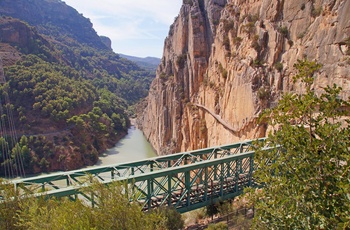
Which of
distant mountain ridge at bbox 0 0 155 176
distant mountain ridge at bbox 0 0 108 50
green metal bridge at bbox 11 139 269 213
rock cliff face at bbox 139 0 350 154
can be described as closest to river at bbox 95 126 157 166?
distant mountain ridge at bbox 0 0 155 176

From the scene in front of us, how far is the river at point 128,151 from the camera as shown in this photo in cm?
4403

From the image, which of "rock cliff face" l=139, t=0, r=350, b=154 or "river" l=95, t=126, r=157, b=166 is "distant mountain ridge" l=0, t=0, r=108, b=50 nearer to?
"river" l=95, t=126, r=157, b=166

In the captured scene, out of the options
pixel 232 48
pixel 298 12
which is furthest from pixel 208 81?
pixel 298 12

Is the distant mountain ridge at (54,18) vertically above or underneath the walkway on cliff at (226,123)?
above

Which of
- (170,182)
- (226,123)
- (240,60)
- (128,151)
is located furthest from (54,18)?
(170,182)

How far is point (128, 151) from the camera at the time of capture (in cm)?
4950

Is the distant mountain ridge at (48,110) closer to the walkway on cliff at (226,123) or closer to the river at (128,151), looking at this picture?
the river at (128,151)

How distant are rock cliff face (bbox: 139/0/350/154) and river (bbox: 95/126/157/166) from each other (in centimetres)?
790

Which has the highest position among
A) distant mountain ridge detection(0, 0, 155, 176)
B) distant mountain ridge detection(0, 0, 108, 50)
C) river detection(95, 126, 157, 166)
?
distant mountain ridge detection(0, 0, 108, 50)

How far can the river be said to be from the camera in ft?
144

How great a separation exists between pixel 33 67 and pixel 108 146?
20616 mm

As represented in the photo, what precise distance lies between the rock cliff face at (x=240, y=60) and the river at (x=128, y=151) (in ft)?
→ 25.9

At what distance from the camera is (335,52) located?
16.9 metres

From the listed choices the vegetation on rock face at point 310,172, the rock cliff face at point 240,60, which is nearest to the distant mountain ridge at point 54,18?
the rock cliff face at point 240,60
